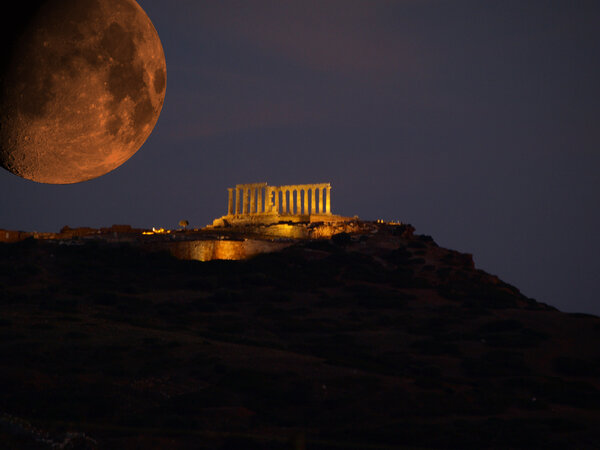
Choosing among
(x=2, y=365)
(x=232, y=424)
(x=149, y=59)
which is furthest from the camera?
(x=2, y=365)

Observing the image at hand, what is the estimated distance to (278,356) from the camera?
35.1m

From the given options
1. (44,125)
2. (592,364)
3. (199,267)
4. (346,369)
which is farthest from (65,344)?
(199,267)

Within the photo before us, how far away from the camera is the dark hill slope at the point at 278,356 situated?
23.3m

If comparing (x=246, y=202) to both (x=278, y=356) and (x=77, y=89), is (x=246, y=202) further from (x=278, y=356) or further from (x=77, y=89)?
(x=77, y=89)

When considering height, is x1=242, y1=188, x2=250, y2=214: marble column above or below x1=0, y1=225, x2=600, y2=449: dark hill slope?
above

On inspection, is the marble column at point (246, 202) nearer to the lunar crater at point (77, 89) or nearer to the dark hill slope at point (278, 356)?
the dark hill slope at point (278, 356)

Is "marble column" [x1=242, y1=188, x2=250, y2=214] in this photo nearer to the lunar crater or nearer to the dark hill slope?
the dark hill slope

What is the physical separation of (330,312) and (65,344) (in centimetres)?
2636

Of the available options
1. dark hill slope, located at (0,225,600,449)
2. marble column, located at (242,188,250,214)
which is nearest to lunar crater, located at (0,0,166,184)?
dark hill slope, located at (0,225,600,449)

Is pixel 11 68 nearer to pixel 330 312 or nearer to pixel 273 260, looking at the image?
pixel 330 312

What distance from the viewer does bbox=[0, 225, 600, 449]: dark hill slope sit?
23.3 m

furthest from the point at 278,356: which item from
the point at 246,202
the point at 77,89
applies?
the point at 246,202

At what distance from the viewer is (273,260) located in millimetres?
76938

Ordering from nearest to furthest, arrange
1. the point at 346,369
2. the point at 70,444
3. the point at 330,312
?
the point at 70,444
the point at 346,369
the point at 330,312
